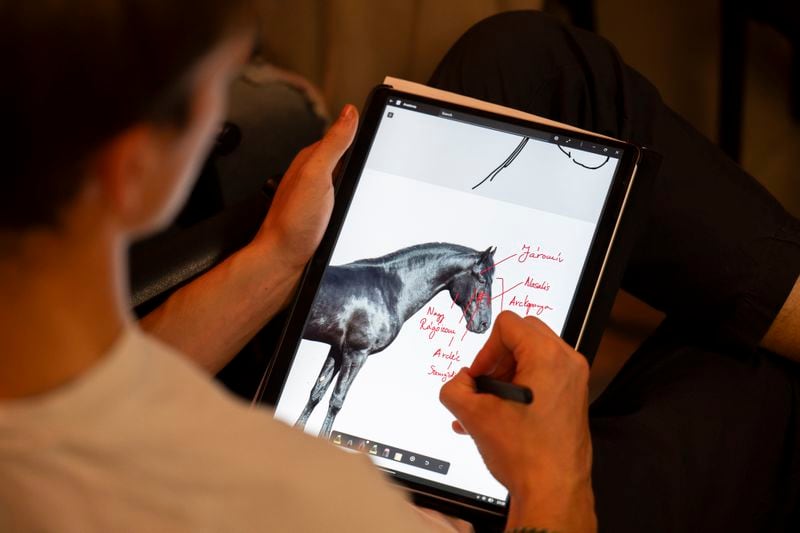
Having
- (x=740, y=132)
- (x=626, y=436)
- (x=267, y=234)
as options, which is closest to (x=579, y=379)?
(x=626, y=436)

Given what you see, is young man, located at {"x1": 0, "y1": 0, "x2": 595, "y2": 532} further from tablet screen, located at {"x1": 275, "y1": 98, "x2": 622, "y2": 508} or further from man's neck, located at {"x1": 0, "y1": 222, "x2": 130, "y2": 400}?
tablet screen, located at {"x1": 275, "y1": 98, "x2": 622, "y2": 508}

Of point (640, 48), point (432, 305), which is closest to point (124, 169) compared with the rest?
point (432, 305)

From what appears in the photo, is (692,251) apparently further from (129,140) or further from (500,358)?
(129,140)

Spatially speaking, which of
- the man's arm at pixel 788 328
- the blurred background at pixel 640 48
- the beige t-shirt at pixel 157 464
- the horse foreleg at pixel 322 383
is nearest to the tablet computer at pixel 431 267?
the horse foreleg at pixel 322 383

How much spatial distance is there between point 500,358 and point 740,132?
0.97 meters

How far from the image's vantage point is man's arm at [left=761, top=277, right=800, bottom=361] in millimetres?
810

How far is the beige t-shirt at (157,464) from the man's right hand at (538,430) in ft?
0.72

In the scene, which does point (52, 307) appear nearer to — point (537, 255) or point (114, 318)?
point (114, 318)

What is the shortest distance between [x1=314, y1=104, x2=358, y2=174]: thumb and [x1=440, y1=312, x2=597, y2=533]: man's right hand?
237mm

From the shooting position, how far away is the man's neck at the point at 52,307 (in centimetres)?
34

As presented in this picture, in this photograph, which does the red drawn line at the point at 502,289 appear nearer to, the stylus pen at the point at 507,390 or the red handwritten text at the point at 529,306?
the red handwritten text at the point at 529,306

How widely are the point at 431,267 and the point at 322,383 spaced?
14cm

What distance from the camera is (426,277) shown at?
2.45 ft

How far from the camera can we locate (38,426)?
1.11 feet
